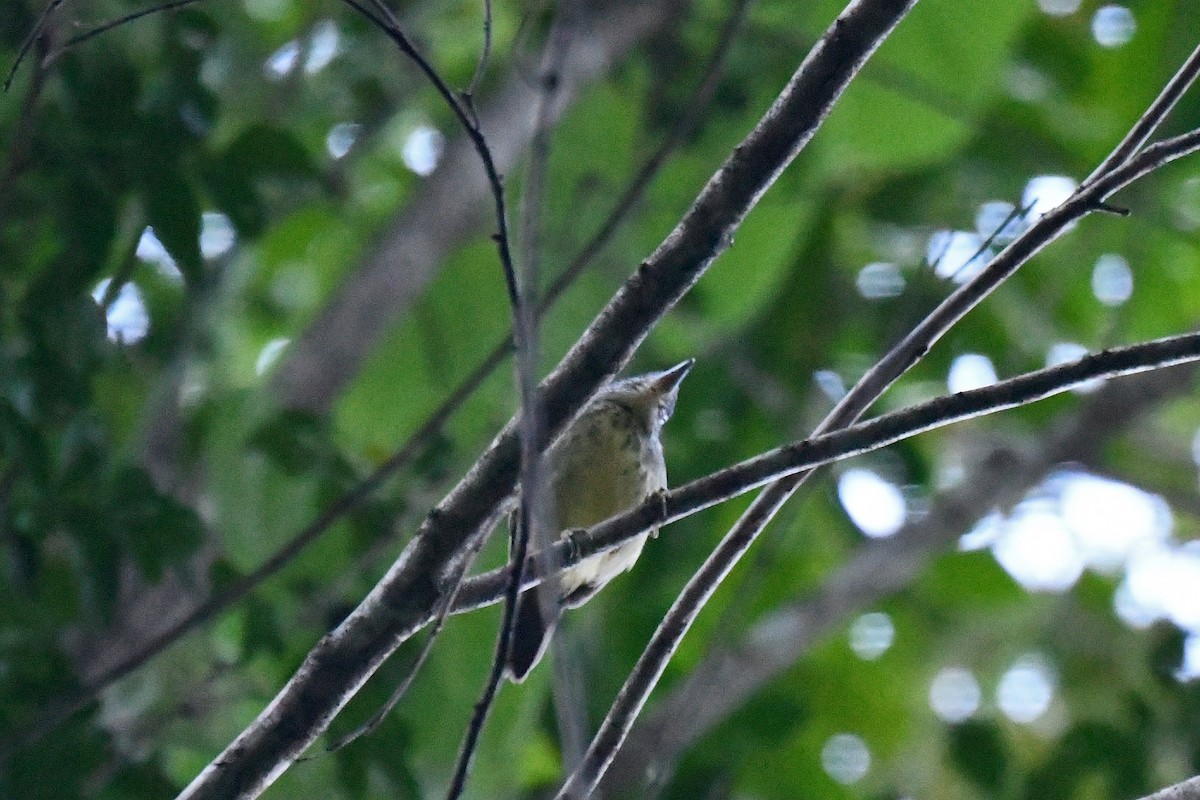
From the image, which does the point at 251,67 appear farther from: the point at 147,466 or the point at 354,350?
the point at 147,466

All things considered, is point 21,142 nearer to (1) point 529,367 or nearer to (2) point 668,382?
(1) point 529,367

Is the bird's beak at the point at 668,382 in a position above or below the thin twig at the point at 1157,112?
below

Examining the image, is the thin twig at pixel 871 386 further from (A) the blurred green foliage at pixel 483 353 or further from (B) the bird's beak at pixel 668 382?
(B) the bird's beak at pixel 668 382

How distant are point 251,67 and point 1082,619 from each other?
4.01 metres

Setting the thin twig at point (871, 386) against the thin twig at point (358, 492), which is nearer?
the thin twig at point (871, 386)

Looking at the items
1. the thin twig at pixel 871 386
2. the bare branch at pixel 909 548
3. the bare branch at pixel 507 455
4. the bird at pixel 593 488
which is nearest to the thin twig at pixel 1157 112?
the thin twig at pixel 871 386

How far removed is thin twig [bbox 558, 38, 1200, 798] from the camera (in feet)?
7.45

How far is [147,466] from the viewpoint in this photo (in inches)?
169

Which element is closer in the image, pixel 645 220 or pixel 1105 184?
pixel 1105 184

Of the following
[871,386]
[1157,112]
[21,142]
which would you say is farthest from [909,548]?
[21,142]

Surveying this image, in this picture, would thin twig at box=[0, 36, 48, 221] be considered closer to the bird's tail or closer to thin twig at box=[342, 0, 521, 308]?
thin twig at box=[342, 0, 521, 308]

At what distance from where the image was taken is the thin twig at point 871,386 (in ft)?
7.45

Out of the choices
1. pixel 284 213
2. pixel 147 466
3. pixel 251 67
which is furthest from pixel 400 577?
pixel 251 67

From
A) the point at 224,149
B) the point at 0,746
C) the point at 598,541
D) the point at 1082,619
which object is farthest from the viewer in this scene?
the point at 1082,619
